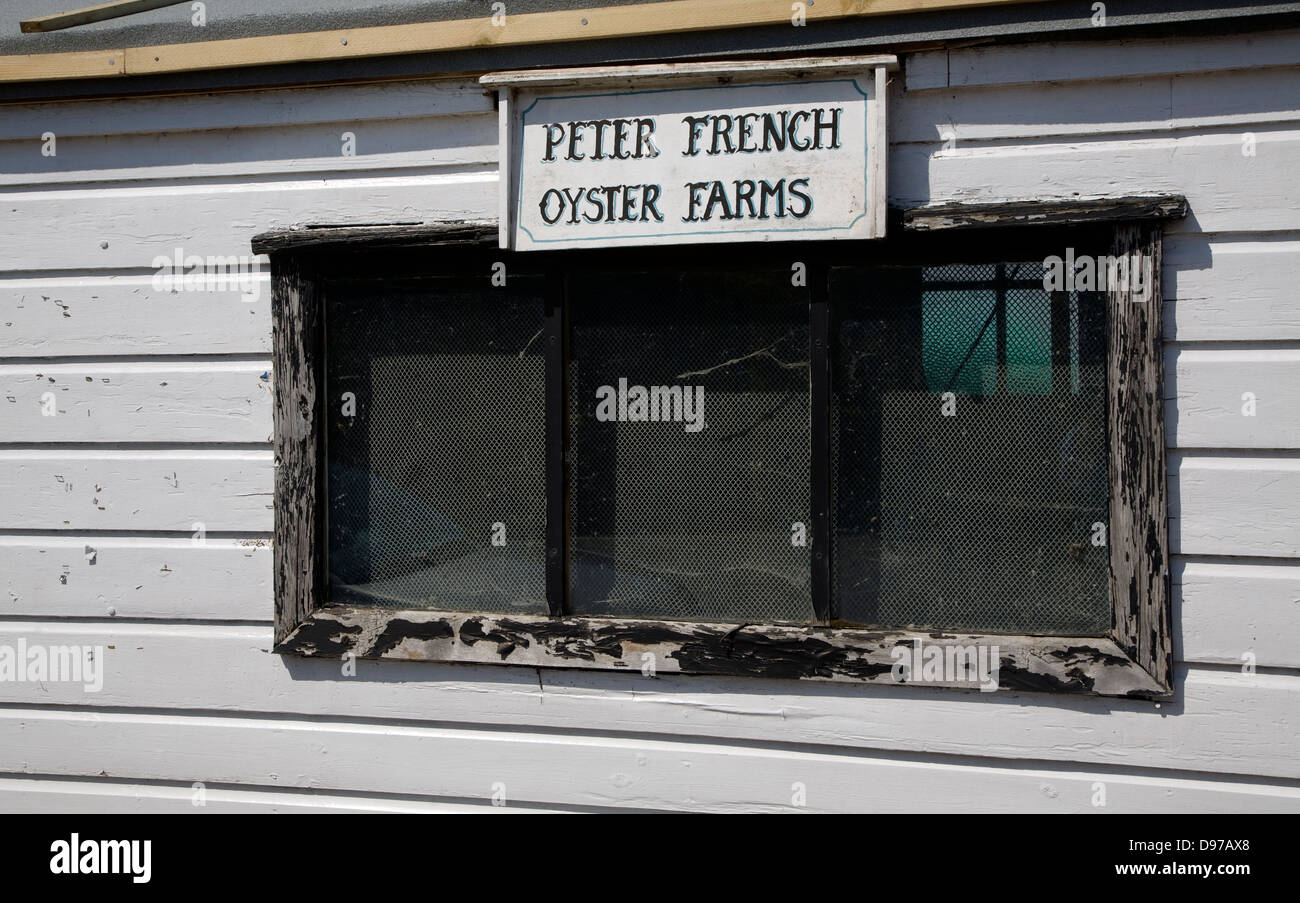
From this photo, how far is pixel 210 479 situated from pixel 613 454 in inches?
52.0

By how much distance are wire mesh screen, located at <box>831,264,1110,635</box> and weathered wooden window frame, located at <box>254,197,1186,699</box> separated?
0.23ft

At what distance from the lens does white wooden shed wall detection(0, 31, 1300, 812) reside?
97.5 inches

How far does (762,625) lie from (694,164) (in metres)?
1.38

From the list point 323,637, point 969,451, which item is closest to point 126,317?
point 323,637

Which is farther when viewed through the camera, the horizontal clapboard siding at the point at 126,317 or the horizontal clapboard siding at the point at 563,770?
the horizontal clapboard siding at the point at 126,317

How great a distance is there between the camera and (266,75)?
292cm

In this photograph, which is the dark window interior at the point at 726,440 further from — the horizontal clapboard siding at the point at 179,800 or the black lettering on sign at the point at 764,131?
the horizontal clapboard siding at the point at 179,800

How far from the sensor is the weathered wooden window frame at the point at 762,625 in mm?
2486

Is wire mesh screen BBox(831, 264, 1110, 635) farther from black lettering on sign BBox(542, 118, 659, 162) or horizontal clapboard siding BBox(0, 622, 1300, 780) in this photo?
black lettering on sign BBox(542, 118, 659, 162)

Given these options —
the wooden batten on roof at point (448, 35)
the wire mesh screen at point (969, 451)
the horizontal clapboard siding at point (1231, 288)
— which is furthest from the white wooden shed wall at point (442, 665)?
the wire mesh screen at point (969, 451)

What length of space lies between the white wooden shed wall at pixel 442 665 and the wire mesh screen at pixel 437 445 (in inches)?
9.0

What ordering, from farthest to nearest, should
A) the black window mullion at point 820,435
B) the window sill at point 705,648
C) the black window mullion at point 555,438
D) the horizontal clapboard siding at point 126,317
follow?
the horizontal clapboard siding at point 126,317 < the black window mullion at point 555,438 < the black window mullion at point 820,435 < the window sill at point 705,648

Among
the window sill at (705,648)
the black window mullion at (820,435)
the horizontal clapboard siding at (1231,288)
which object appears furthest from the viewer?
the black window mullion at (820,435)

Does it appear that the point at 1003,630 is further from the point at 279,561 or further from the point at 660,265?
the point at 279,561
